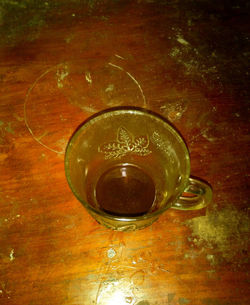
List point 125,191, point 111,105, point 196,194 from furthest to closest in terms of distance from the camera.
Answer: point 111,105 < point 125,191 < point 196,194

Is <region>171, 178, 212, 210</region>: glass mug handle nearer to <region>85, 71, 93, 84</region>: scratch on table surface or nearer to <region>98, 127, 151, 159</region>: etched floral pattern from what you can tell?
<region>98, 127, 151, 159</region>: etched floral pattern

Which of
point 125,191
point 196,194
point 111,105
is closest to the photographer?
point 196,194

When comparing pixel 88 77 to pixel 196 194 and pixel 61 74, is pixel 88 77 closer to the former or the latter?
pixel 61 74

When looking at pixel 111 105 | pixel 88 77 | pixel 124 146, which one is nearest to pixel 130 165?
pixel 124 146

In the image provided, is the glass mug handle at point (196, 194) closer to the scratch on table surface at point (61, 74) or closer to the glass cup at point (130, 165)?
the glass cup at point (130, 165)

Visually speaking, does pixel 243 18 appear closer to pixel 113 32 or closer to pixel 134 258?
pixel 113 32

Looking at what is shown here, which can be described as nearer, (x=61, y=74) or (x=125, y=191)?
(x=125, y=191)

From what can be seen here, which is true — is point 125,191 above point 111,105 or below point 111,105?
below

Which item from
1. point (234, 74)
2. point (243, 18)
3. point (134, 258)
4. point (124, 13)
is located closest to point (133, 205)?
point (134, 258)
